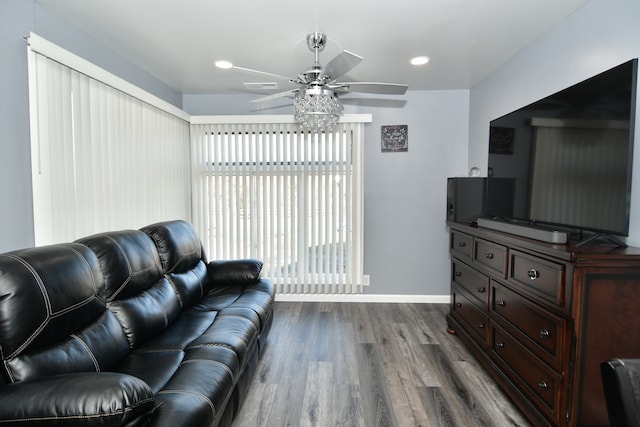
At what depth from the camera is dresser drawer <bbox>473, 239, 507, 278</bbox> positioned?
222cm

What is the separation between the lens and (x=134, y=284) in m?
2.00

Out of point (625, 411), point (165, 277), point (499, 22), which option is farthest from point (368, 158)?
point (625, 411)

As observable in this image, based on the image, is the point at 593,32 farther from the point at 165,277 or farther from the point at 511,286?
the point at 165,277

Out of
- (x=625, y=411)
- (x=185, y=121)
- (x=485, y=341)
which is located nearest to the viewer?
(x=625, y=411)

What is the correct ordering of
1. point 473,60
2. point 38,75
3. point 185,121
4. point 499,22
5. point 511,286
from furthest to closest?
point 185,121 → point 473,60 → point 499,22 → point 511,286 → point 38,75

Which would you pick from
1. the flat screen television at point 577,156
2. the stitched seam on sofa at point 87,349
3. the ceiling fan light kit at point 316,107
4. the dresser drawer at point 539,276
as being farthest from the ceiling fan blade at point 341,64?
the stitched seam on sofa at point 87,349

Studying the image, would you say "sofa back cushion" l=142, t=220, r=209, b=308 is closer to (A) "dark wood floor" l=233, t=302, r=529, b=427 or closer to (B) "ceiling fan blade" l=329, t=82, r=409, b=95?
(A) "dark wood floor" l=233, t=302, r=529, b=427

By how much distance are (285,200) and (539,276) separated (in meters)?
2.74

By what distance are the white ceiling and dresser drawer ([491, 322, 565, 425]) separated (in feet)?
7.08

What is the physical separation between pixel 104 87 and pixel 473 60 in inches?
123

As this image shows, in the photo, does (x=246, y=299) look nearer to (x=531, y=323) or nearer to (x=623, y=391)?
(x=531, y=323)

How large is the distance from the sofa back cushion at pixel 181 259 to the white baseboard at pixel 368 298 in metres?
1.39

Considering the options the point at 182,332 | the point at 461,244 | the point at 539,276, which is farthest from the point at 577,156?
the point at 182,332

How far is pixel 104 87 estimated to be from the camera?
2.50 metres
